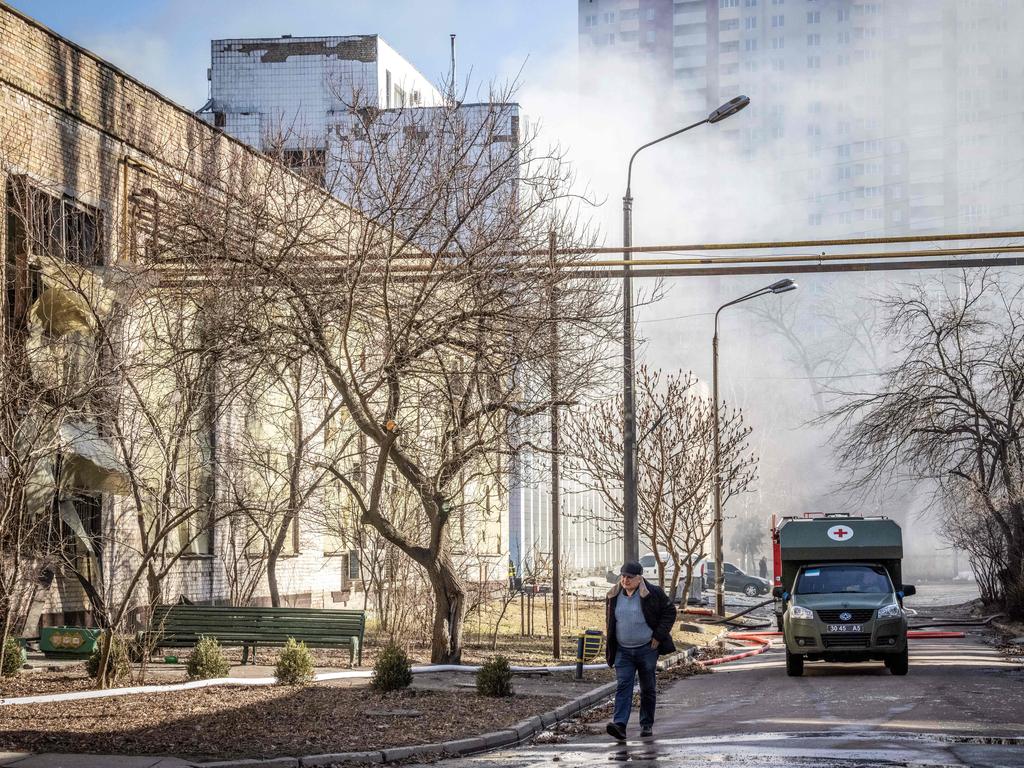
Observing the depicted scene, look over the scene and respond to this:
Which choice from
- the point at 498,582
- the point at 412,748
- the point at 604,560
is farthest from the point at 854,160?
the point at 412,748

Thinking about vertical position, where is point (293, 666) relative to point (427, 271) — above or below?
below

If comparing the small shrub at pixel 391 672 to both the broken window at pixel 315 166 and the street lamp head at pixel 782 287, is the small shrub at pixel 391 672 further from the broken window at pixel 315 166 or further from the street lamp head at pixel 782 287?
the street lamp head at pixel 782 287

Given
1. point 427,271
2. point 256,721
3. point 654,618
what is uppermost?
point 427,271

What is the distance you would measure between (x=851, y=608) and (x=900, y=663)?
1.12 meters

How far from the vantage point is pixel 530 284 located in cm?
1619

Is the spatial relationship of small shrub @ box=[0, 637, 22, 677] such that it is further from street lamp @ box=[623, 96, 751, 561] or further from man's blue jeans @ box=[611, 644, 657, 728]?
street lamp @ box=[623, 96, 751, 561]

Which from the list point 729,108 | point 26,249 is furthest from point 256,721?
point 729,108

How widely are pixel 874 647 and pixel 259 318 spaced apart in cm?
1087

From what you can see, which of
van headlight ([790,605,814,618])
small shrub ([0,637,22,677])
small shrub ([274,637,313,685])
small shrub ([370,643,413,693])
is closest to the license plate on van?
van headlight ([790,605,814,618])

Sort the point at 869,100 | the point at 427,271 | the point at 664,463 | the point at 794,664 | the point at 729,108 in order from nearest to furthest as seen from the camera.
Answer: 1. the point at 427,271
2. the point at 794,664
3. the point at 729,108
4. the point at 664,463
5. the point at 869,100

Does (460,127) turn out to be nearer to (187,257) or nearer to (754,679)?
(187,257)

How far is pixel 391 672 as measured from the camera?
1459 centimetres

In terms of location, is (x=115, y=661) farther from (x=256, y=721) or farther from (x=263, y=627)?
(x=263, y=627)

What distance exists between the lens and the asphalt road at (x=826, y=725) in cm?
962
